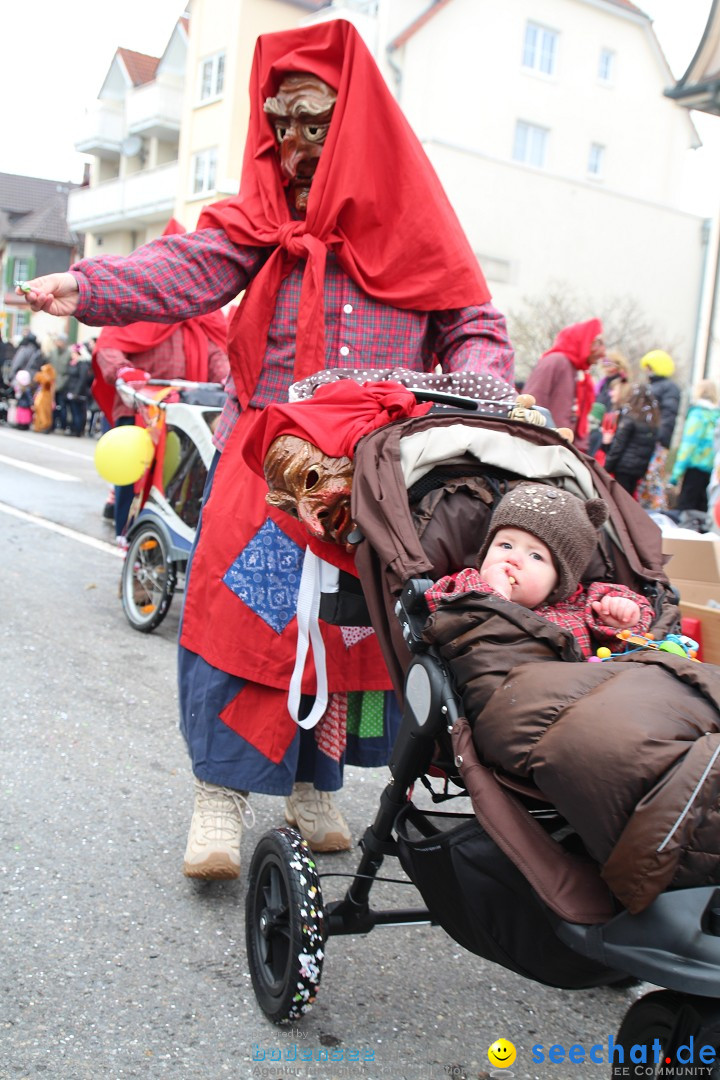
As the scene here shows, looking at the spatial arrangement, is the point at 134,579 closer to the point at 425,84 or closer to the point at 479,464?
the point at 479,464

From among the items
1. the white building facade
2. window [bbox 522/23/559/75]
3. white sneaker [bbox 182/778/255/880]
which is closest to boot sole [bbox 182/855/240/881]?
white sneaker [bbox 182/778/255/880]

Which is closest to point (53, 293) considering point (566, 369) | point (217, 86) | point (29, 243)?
point (566, 369)

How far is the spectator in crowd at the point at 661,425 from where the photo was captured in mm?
9359

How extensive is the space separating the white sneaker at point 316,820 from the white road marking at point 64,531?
474cm

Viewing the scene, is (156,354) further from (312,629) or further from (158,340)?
(312,629)

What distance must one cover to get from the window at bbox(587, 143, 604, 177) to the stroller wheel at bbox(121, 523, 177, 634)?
26840 millimetres

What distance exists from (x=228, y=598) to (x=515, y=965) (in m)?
1.38

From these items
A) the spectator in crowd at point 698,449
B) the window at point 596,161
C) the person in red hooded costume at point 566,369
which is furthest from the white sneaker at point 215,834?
the window at point 596,161

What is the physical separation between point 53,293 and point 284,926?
162 cm

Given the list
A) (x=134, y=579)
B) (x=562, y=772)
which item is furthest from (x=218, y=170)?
(x=562, y=772)

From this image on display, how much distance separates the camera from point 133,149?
40812mm

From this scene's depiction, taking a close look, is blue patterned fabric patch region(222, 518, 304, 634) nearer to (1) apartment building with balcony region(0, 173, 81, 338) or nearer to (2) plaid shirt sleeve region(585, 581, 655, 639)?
(2) plaid shirt sleeve region(585, 581, 655, 639)

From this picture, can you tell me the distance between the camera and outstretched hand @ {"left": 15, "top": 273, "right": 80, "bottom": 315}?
2736 mm

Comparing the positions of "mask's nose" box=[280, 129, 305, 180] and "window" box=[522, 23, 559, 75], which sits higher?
"window" box=[522, 23, 559, 75]
